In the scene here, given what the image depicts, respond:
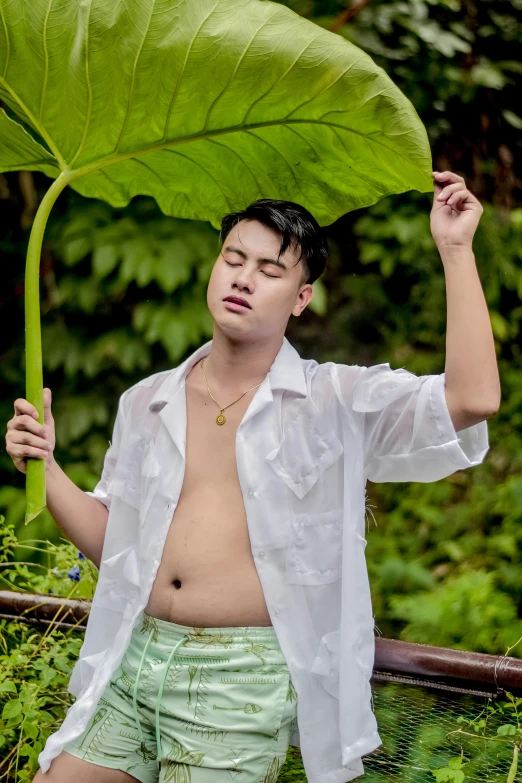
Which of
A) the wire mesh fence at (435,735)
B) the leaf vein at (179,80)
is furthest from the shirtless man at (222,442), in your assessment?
the wire mesh fence at (435,735)

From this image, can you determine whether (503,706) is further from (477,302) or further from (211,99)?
(211,99)

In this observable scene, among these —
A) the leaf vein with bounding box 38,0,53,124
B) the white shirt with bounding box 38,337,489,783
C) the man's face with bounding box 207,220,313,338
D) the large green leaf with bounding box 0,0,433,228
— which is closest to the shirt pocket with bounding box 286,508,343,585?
the white shirt with bounding box 38,337,489,783

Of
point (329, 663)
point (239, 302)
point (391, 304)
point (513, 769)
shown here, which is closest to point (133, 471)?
point (239, 302)

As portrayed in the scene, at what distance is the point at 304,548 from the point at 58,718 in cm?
91

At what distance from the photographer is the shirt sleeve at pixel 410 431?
1654 millimetres

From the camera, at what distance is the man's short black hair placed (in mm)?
1851

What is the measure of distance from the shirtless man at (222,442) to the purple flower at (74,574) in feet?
1.77

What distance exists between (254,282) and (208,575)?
54 centimetres

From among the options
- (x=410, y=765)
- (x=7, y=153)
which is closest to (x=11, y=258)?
(x=7, y=153)

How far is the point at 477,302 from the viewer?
160 cm

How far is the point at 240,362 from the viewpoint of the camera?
190 centimetres

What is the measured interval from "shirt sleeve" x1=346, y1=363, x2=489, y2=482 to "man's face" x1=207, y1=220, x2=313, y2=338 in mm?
203

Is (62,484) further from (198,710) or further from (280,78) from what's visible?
(280,78)

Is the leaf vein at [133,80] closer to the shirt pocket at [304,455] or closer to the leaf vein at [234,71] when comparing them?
the leaf vein at [234,71]
